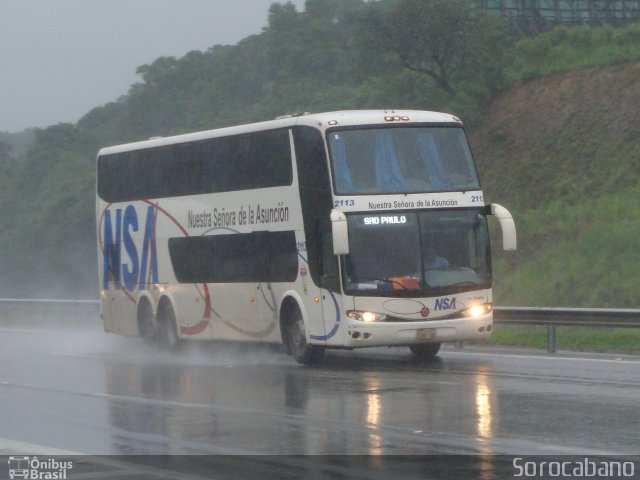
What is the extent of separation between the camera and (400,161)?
60.4 feet

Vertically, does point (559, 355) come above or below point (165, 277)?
below

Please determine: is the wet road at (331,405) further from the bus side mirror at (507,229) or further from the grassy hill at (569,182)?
the grassy hill at (569,182)

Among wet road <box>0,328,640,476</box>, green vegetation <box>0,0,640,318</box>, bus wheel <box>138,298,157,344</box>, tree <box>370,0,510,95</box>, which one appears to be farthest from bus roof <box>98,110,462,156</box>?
tree <box>370,0,510,95</box>

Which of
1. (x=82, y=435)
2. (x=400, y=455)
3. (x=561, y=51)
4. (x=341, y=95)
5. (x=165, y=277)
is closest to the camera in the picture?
(x=400, y=455)

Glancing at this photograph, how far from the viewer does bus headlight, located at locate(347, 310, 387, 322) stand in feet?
58.8

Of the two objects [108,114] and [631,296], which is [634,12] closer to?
[631,296]

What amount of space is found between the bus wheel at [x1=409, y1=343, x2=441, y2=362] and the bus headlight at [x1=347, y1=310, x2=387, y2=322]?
1909mm

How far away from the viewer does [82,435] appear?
12227 mm

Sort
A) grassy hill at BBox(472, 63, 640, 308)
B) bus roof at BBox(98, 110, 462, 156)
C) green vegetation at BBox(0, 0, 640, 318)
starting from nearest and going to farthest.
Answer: bus roof at BBox(98, 110, 462, 156) → grassy hill at BBox(472, 63, 640, 308) → green vegetation at BBox(0, 0, 640, 318)

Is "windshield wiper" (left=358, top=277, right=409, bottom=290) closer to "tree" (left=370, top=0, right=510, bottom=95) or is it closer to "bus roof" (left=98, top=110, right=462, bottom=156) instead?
"bus roof" (left=98, top=110, right=462, bottom=156)

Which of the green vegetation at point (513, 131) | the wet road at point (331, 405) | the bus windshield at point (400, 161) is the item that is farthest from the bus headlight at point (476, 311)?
Answer: the green vegetation at point (513, 131)

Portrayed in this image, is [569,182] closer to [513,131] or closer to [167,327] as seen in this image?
[513,131]

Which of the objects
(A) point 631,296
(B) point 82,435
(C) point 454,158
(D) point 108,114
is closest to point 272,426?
(B) point 82,435

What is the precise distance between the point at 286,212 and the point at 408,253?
7.81ft
